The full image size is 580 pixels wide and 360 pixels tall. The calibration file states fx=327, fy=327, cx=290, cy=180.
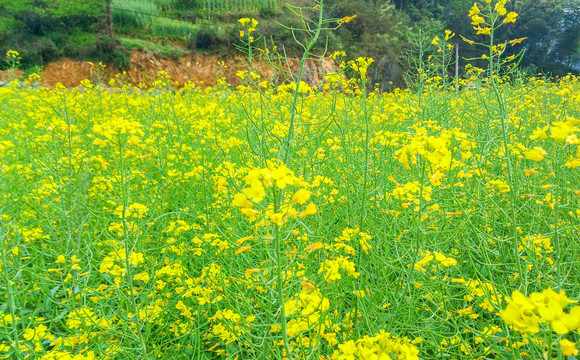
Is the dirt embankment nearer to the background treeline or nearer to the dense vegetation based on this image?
the background treeline

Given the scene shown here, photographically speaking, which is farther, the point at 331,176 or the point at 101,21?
the point at 101,21

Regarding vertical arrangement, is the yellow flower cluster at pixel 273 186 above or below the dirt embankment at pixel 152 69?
above

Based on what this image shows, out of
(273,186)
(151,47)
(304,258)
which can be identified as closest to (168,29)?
(151,47)

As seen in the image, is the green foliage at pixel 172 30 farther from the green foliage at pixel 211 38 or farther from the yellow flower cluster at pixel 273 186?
the yellow flower cluster at pixel 273 186

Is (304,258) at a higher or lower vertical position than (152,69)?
higher

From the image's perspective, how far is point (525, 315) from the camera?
1.95 feet

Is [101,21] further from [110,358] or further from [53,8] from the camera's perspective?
[110,358]

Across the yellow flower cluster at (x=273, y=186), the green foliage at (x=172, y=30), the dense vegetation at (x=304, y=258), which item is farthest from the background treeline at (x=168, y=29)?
the yellow flower cluster at (x=273, y=186)

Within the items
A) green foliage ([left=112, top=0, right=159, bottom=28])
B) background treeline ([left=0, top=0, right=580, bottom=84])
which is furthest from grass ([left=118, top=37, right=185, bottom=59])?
green foliage ([left=112, top=0, right=159, bottom=28])

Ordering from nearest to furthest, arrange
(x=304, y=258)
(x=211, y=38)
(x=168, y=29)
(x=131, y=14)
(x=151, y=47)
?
(x=304, y=258) < (x=151, y=47) < (x=211, y=38) < (x=168, y=29) < (x=131, y=14)

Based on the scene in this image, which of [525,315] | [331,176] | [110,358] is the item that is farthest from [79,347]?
[331,176]

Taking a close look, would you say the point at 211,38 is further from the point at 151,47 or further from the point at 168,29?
the point at 151,47

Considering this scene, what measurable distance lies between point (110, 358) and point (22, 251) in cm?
116

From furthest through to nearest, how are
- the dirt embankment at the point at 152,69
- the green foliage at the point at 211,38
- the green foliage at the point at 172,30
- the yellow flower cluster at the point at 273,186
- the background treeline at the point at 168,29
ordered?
1. the green foliage at the point at 172,30
2. the green foliage at the point at 211,38
3. the background treeline at the point at 168,29
4. the dirt embankment at the point at 152,69
5. the yellow flower cluster at the point at 273,186
